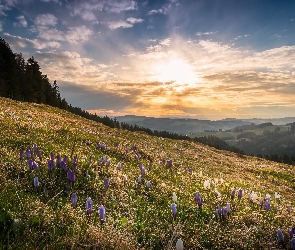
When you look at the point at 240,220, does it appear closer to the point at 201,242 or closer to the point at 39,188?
the point at 201,242

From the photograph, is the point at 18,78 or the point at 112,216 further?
the point at 18,78

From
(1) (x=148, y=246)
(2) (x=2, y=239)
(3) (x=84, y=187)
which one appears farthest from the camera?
(3) (x=84, y=187)

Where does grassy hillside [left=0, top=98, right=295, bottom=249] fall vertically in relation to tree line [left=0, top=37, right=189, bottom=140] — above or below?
below

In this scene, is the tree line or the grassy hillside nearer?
the grassy hillside

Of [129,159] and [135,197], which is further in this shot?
[129,159]

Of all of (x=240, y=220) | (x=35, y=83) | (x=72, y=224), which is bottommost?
(x=240, y=220)

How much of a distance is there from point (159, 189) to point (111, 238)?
13.3 feet

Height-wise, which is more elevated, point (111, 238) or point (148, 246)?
point (111, 238)

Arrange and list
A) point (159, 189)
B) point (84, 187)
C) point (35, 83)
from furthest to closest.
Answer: point (35, 83)
point (159, 189)
point (84, 187)

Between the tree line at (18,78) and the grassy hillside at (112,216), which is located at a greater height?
the tree line at (18,78)

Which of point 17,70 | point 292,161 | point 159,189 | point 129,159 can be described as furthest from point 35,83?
point 292,161

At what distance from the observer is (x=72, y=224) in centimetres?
420

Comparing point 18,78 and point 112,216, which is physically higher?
point 18,78

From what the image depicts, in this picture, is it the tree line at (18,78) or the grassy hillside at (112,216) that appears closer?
the grassy hillside at (112,216)
